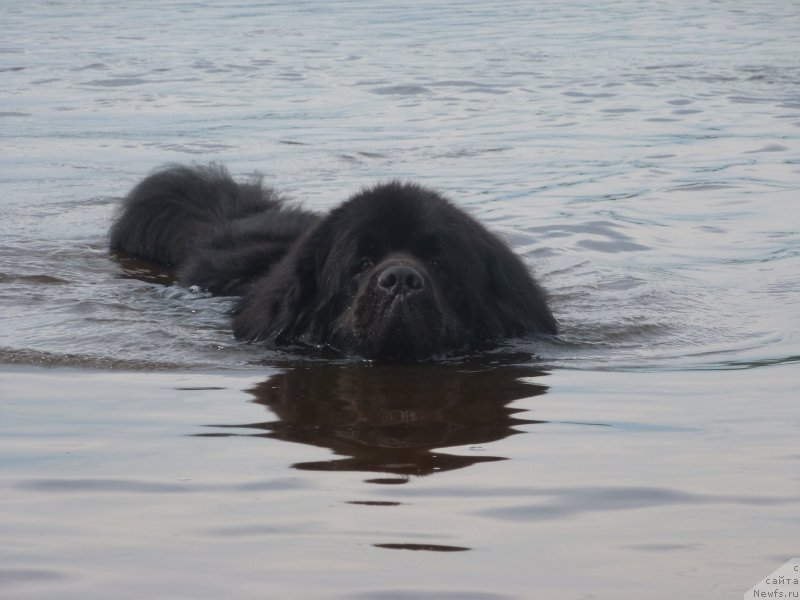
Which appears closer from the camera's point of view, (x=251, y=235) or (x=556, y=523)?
(x=556, y=523)

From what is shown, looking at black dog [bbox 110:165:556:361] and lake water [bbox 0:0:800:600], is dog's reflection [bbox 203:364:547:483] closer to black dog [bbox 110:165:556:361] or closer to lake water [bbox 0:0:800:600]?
lake water [bbox 0:0:800:600]

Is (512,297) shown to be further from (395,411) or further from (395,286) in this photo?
(395,411)

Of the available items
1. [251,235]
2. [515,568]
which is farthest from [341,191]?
[515,568]

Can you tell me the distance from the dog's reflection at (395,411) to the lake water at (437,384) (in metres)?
0.02

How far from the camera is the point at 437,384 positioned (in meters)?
5.00

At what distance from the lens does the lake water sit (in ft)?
9.67

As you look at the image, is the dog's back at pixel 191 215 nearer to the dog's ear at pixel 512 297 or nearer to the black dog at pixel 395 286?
the black dog at pixel 395 286

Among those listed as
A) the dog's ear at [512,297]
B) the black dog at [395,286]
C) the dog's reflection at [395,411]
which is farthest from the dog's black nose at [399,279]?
the dog's ear at [512,297]

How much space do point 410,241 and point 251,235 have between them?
1.58 m

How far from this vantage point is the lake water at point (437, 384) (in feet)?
9.67

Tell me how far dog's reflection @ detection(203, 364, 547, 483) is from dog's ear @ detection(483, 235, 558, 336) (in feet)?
1.50

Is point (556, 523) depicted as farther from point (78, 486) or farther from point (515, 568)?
point (78, 486)

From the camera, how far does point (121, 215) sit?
25.7 feet

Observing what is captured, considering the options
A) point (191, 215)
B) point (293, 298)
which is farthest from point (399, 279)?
point (191, 215)
